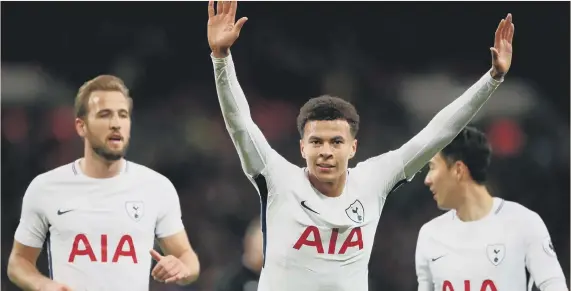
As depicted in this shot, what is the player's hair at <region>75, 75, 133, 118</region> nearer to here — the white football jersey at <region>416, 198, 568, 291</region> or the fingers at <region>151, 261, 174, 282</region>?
the fingers at <region>151, 261, 174, 282</region>

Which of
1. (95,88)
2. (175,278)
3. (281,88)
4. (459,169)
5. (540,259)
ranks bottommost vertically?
(175,278)

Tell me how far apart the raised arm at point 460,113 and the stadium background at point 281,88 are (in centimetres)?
499

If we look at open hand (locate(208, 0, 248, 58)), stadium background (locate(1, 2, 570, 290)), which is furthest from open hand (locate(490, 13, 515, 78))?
stadium background (locate(1, 2, 570, 290))

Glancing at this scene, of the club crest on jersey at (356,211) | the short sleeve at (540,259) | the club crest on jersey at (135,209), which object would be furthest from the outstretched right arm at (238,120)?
the short sleeve at (540,259)

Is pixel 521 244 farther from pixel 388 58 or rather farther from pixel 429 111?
pixel 388 58

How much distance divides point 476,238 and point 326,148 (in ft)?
4.89

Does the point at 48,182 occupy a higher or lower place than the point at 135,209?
higher

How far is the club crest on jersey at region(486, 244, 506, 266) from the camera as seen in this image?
5.68 metres

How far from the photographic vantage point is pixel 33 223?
5637 millimetres

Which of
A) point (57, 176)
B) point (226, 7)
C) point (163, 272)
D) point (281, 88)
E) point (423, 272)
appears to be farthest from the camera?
point (281, 88)

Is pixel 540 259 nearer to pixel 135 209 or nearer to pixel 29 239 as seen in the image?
pixel 135 209

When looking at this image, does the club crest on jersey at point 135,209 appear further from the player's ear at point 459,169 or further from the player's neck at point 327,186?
the player's ear at point 459,169

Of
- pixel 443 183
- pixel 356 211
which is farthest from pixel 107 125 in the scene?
pixel 443 183

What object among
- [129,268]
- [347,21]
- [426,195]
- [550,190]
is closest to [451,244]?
[129,268]
